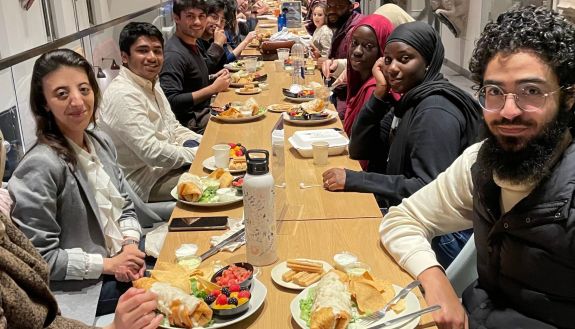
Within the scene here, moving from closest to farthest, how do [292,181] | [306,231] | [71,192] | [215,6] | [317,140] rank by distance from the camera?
[306,231]
[71,192]
[292,181]
[317,140]
[215,6]

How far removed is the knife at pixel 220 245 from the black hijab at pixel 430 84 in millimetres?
955

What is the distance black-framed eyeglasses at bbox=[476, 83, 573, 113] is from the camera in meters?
1.35

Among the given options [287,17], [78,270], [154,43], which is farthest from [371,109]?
[287,17]

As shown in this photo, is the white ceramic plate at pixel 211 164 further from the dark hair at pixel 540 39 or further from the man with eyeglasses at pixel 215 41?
the man with eyeglasses at pixel 215 41

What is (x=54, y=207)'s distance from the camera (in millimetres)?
1880

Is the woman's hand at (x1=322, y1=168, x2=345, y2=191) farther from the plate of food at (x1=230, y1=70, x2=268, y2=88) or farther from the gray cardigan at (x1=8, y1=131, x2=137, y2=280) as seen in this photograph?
the plate of food at (x1=230, y1=70, x2=268, y2=88)

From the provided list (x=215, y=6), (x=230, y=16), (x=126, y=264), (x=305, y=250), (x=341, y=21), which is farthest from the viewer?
(x=230, y=16)

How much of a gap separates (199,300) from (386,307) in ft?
1.43

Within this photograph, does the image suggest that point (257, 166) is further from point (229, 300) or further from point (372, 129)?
point (372, 129)

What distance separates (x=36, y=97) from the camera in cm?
203

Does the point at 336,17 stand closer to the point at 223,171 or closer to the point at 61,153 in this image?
the point at 223,171

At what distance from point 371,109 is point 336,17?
239 cm

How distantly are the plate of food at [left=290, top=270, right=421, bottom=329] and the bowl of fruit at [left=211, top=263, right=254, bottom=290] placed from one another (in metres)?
0.12

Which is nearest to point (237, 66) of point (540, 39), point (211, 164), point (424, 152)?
point (211, 164)
